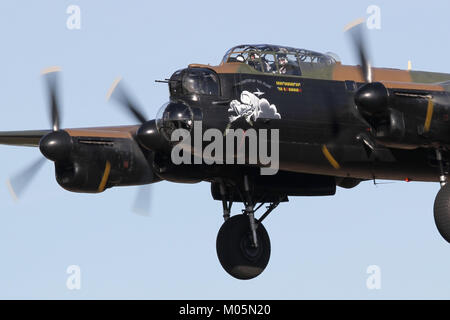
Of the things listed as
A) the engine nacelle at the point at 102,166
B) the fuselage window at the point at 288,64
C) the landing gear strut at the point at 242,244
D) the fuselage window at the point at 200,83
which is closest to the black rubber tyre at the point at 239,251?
the landing gear strut at the point at 242,244

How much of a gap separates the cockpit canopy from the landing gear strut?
344 centimetres

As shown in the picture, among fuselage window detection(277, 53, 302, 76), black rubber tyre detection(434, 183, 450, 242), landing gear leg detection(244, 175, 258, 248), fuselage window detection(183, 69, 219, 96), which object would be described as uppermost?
fuselage window detection(277, 53, 302, 76)

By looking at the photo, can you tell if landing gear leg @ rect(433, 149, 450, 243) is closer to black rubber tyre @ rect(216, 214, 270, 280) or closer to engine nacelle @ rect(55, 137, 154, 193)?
black rubber tyre @ rect(216, 214, 270, 280)

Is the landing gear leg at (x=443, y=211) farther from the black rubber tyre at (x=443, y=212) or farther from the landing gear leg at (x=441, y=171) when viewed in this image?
the landing gear leg at (x=441, y=171)

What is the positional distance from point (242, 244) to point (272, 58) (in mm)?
4962

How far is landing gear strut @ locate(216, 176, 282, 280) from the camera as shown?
93.3ft

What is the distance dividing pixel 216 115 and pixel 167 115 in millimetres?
1066

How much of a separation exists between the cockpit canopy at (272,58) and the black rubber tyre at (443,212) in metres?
4.33

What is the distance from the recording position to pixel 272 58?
2653 centimetres

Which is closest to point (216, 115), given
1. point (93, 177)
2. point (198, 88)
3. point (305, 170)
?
point (198, 88)

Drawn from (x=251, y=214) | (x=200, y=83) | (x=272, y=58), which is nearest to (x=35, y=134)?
(x=251, y=214)

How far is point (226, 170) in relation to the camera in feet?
91.2

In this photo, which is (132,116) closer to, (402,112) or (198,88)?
(198,88)

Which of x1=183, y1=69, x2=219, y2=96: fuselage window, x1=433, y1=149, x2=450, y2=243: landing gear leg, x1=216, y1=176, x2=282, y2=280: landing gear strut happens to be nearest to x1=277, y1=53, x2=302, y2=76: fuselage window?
x1=183, y1=69, x2=219, y2=96: fuselage window
